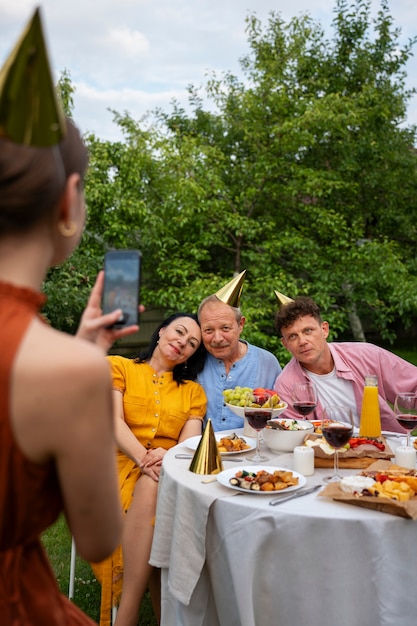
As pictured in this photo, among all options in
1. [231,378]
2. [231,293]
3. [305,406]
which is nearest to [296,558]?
[305,406]

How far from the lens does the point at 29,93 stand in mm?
813

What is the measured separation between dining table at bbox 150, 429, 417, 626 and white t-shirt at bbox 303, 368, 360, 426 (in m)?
1.24

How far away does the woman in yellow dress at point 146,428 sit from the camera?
8.80 feet

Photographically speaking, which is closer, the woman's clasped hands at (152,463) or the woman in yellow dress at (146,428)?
the woman in yellow dress at (146,428)

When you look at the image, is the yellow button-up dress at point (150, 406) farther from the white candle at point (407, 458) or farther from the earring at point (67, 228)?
the earring at point (67, 228)

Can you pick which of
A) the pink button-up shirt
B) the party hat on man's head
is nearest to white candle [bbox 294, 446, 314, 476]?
the pink button-up shirt

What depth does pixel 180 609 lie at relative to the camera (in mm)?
2250

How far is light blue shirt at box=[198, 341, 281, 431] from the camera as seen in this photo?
135 inches

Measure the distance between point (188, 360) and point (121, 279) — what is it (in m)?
2.47

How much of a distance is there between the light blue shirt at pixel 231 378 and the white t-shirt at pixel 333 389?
0.32 meters

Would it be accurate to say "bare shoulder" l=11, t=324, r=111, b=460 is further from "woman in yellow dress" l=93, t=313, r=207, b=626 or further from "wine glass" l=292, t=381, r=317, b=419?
"woman in yellow dress" l=93, t=313, r=207, b=626

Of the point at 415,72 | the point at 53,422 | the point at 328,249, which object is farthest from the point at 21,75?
the point at 415,72

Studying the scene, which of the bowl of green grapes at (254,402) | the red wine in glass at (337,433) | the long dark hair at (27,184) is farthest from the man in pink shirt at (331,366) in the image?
the long dark hair at (27,184)

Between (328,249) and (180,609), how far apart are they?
5.53m
